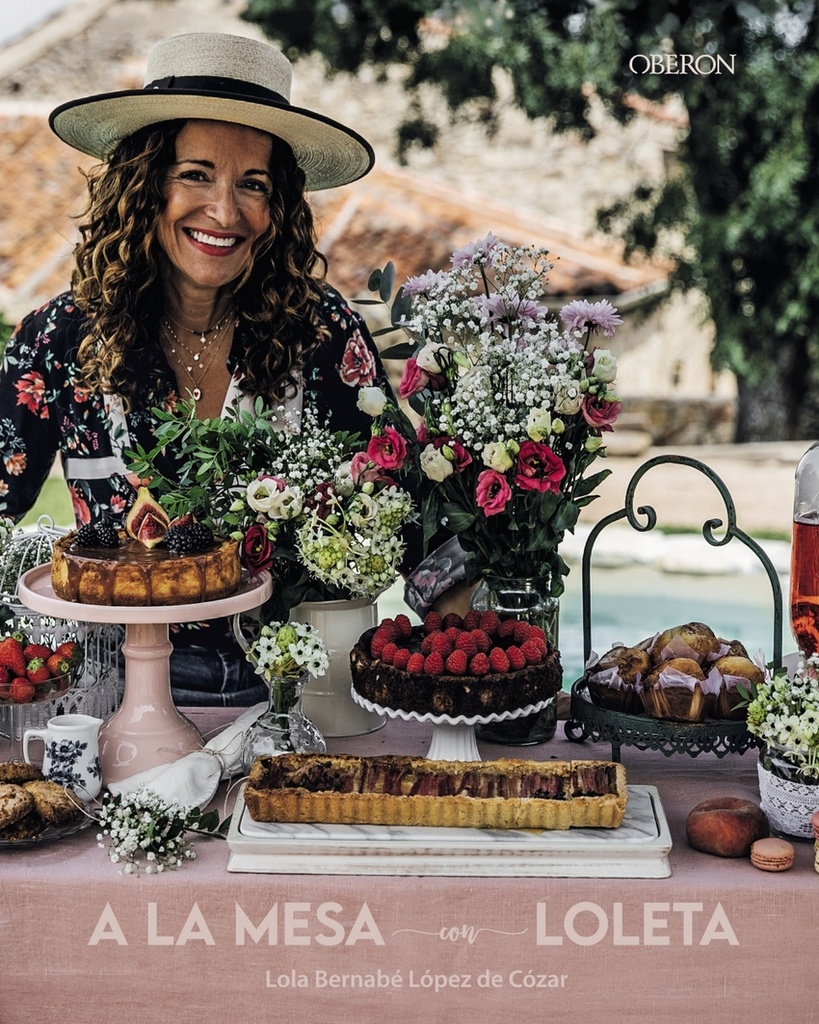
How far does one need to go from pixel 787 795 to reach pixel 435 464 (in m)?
0.70

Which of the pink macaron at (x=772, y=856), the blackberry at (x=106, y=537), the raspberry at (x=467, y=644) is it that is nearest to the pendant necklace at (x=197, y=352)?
the blackberry at (x=106, y=537)

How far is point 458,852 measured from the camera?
63.6 inches

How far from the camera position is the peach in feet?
5.41

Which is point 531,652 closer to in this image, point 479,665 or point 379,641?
point 479,665

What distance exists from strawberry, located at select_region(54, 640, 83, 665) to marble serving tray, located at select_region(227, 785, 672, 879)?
45 centimetres

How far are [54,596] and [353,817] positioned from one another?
61 cm

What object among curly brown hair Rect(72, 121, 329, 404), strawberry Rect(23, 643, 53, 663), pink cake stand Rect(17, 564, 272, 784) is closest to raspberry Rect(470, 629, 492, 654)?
pink cake stand Rect(17, 564, 272, 784)

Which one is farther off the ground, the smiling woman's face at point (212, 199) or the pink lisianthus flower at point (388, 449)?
the smiling woman's face at point (212, 199)

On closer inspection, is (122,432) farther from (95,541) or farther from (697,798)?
(697,798)

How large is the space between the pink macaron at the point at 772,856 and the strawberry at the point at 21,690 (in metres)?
1.09

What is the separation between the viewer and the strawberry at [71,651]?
1905 millimetres

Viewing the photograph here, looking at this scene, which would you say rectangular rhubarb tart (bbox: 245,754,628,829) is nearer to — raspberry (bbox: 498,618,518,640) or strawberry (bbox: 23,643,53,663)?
raspberry (bbox: 498,618,518,640)

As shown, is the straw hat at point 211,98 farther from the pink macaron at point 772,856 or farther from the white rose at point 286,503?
the pink macaron at point 772,856

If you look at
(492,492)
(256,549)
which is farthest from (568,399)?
(256,549)
